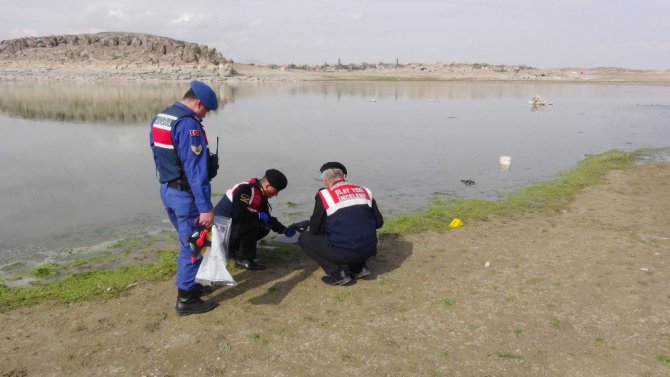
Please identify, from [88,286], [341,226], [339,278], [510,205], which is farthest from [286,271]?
[510,205]

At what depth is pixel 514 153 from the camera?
1645 cm

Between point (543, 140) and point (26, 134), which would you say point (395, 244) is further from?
point (26, 134)

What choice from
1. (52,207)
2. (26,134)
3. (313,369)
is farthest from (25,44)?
(313,369)

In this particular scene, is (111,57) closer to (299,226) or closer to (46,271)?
(46,271)

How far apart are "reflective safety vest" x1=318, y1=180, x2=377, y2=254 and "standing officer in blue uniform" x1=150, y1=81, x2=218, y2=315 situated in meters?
1.48

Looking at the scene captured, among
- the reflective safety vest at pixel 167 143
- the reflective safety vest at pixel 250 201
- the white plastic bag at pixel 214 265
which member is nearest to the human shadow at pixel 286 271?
the white plastic bag at pixel 214 265

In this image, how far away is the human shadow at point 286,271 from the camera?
568cm

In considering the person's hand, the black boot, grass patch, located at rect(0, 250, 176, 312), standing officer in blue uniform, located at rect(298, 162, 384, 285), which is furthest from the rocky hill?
the person's hand

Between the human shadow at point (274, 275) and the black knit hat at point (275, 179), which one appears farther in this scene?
the black knit hat at point (275, 179)

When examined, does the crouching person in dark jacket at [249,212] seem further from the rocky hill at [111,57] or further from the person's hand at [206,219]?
the rocky hill at [111,57]

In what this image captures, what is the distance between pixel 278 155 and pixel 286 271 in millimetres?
8841

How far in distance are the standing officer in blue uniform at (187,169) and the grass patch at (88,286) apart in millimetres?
1211

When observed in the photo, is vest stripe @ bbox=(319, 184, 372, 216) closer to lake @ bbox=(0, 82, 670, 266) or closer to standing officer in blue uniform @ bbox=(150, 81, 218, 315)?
standing officer in blue uniform @ bbox=(150, 81, 218, 315)

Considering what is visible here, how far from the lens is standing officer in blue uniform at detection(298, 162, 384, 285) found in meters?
5.66
